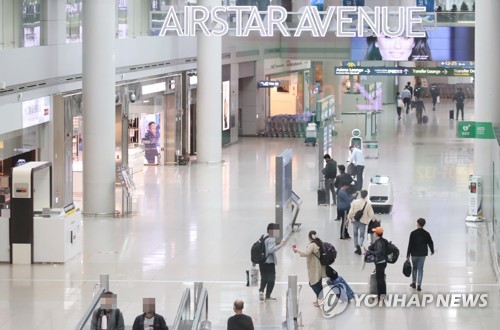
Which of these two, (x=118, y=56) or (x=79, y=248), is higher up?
(x=118, y=56)

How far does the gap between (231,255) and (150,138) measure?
1647cm

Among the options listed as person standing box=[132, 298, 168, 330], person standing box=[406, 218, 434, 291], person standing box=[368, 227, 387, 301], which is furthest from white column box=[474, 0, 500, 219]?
person standing box=[132, 298, 168, 330]

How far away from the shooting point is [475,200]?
2470 cm

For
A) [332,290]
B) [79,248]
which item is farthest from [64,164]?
[332,290]

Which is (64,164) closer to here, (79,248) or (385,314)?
(79,248)

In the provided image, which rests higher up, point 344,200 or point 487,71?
point 487,71

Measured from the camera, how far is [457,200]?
28.3 metres

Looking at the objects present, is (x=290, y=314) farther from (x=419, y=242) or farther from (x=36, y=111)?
(x=36, y=111)

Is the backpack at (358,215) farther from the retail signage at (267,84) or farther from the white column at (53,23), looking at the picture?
the retail signage at (267,84)

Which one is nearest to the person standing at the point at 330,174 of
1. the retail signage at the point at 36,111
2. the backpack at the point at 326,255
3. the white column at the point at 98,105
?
the white column at the point at 98,105

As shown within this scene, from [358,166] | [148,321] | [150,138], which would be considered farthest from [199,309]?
[150,138]

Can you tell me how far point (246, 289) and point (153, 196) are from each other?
11.8 metres

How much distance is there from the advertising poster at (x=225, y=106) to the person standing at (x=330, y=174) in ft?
52.9
